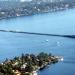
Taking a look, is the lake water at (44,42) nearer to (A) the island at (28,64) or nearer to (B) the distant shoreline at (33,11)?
(A) the island at (28,64)

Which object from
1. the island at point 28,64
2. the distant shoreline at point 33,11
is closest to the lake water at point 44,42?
the island at point 28,64

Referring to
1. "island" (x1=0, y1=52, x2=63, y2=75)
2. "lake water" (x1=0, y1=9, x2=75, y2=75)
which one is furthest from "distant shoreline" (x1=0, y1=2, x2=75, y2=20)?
"island" (x1=0, y1=52, x2=63, y2=75)

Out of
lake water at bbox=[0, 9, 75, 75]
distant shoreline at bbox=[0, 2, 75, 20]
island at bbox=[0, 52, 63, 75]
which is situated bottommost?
distant shoreline at bbox=[0, 2, 75, 20]

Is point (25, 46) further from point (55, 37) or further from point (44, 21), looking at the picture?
point (44, 21)

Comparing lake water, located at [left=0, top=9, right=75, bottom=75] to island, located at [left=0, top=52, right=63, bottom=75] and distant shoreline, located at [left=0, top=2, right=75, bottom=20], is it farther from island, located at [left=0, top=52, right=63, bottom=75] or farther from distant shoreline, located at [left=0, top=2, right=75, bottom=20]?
distant shoreline, located at [left=0, top=2, right=75, bottom=20]

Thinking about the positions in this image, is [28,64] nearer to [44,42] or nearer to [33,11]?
[44,42]

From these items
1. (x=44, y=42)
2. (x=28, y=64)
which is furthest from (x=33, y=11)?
(x=28, y=64)

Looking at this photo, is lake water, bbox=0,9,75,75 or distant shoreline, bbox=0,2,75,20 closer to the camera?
lake water, bbox=0,9,75,75

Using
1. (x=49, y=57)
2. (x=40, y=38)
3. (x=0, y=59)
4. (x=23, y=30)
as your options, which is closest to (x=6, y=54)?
(x=0, y=59)
